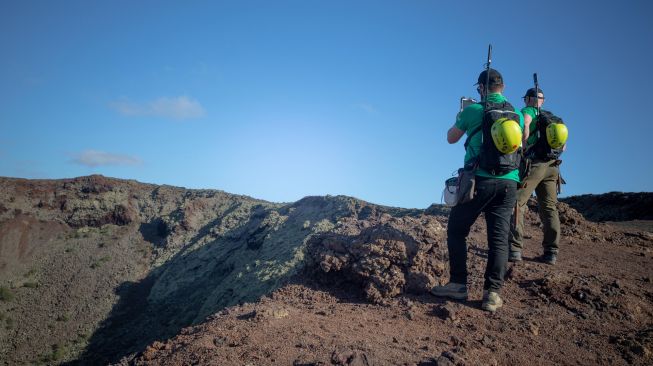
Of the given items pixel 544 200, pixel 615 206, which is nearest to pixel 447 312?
pixel 544 200

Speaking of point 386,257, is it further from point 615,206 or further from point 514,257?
point 615,206

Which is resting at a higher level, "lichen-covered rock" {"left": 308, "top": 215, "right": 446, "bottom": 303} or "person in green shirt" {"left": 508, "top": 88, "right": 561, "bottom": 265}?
"person in green shirt" {"left": 508, "top": 88, "right": 561, "bottom": 265}

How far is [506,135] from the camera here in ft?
12.7

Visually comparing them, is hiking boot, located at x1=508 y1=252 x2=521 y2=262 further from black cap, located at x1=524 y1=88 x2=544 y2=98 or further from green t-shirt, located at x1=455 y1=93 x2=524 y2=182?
black cap, located at x1=524 y1=88 x2=544 y2=98

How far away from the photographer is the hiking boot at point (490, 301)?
166 inches

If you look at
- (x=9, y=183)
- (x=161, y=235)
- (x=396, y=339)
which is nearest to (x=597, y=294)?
(x=396, y=339)

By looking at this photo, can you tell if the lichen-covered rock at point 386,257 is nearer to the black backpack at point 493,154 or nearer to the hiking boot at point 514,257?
the hiking boot at point 514,257

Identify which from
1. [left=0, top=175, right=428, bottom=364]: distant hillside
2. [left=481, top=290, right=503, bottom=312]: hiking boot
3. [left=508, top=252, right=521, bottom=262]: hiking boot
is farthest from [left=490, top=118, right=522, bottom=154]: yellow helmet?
[left=0, top=175, right=428, bottom=364]: distant hillside

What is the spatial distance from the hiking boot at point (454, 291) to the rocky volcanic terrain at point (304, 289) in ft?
0.33

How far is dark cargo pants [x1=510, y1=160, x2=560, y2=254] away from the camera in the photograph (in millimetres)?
5656

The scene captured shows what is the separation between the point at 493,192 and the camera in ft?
13.5

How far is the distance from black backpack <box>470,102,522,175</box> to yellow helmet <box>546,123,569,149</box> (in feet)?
5.04

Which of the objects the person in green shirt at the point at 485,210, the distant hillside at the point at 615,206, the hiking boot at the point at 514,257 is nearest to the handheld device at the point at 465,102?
the person in green shirt at the point at 485,210

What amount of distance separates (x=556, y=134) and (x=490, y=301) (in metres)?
2.50
